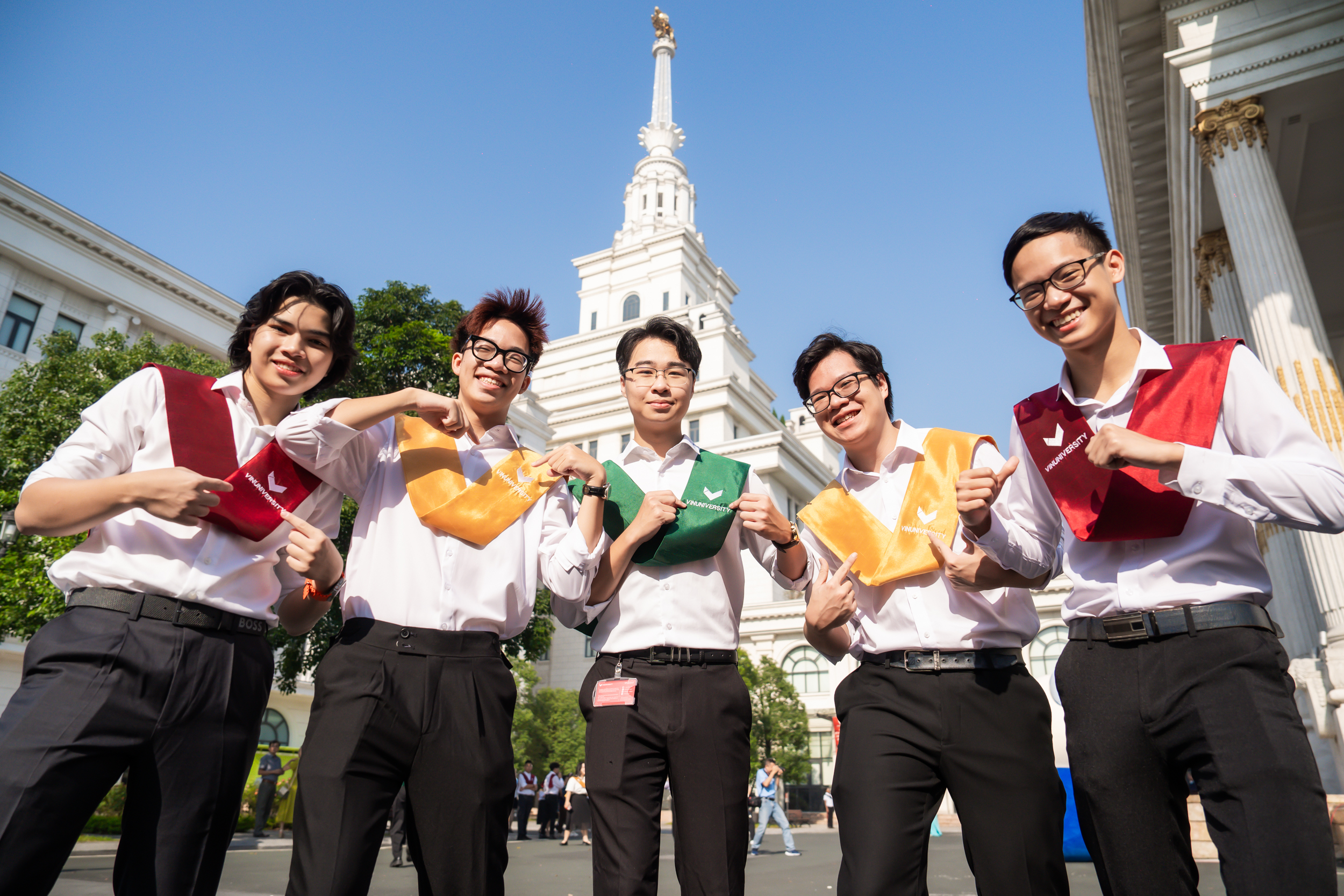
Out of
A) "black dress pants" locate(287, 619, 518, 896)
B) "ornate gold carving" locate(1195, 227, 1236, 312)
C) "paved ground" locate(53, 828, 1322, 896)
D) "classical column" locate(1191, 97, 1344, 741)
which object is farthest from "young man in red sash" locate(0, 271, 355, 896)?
"ornate gold carving" locate(1195, 227, 1236, 312)

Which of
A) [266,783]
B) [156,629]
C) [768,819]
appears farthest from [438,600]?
[266,783]

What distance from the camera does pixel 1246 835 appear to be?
227 centimetres

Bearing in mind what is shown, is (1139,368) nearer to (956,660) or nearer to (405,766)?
(956,660)

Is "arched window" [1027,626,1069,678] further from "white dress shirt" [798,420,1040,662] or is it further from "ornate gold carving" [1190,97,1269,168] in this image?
"white dress shirt" [798,420,1040,662]

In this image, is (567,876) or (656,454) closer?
(656,454)

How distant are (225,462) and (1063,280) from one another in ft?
9.88

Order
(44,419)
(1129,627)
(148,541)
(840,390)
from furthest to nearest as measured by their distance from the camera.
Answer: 1. (44,419)
2. (840,390)
3. (148,541)
4. (1129,627)

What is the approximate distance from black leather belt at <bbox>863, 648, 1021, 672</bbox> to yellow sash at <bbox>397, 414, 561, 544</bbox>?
152 cm

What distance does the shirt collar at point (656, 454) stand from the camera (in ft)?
12.6

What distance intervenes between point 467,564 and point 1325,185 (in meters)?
19.2

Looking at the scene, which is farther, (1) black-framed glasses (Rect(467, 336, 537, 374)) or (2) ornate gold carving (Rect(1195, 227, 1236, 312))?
(2) ornate gold carving (Rect(1195, 227, 1236, 312))

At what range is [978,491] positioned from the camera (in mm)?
2781

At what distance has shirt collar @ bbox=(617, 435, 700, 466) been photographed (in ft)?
12.6

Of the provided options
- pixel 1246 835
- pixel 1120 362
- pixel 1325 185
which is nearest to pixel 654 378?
pixel 1120 362
